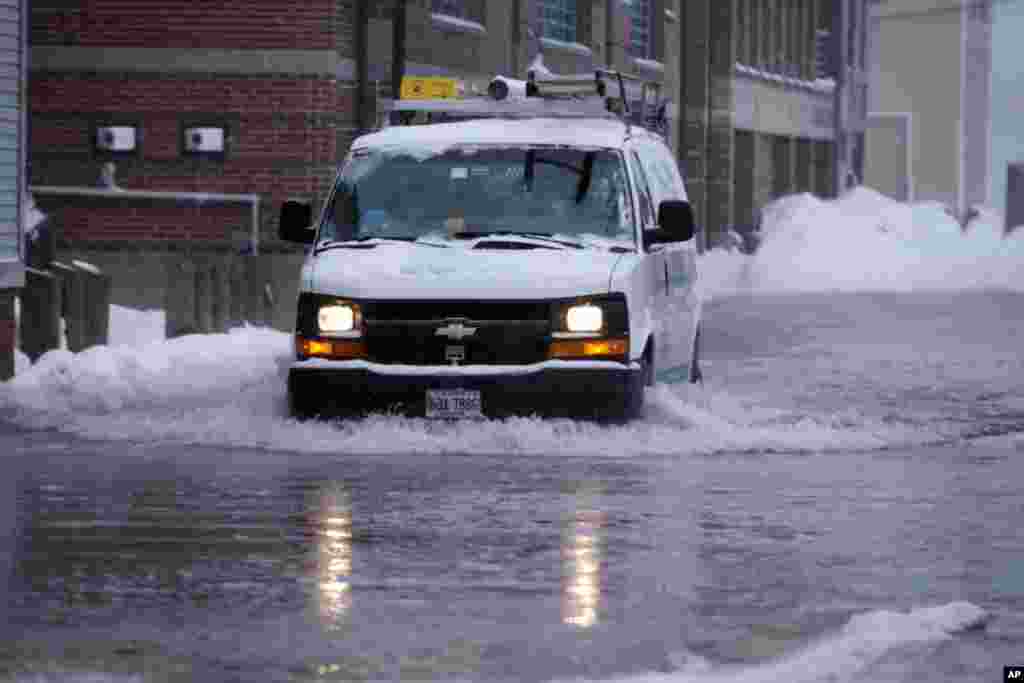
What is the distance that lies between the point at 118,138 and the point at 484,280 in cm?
1520

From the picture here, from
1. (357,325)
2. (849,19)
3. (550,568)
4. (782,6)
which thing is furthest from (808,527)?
(849,19)

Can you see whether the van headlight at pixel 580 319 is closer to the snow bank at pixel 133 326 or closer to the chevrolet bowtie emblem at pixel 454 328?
the chevrolet bowtie emblem at pixel 454 328

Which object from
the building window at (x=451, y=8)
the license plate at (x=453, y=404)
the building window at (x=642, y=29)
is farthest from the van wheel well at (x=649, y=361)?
the building window at (x=642, y=29)

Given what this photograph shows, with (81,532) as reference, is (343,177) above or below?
above

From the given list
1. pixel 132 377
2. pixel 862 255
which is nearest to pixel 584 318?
pixel 132 377

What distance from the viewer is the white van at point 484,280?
643 inches

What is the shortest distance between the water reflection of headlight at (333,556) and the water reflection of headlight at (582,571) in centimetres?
81

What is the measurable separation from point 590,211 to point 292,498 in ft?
14.3

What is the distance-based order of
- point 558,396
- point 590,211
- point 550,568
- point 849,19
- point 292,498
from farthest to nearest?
point 849,19
point 590,211
point 558,396
point 292,498
point 550,568

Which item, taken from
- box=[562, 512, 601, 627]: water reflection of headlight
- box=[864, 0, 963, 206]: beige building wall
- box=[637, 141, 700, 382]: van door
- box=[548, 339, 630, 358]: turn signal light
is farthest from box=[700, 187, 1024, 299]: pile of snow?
box=[562, 512, 601, 627]: water reflection of headlight

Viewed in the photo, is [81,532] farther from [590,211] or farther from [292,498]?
[590,211]

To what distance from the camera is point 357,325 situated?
16.5 meters

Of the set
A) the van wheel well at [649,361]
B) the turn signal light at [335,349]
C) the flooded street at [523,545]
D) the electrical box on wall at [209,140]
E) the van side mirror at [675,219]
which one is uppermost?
the electrical box on wall at [209,140]

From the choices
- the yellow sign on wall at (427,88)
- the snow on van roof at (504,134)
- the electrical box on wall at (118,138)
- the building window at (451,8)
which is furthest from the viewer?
the building window at (451,8)
